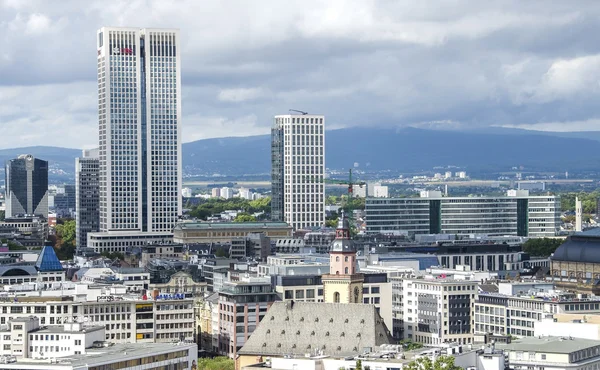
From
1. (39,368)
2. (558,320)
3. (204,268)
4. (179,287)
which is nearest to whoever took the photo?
(39,368)

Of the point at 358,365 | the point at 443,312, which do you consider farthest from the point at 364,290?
the point at 358,365

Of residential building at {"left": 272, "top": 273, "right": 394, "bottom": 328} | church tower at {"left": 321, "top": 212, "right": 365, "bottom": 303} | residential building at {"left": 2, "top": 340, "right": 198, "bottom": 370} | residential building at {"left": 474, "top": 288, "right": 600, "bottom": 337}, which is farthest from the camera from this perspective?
residential building at {"left": 272, "top": 273, "right": 394, "bottom": 328}

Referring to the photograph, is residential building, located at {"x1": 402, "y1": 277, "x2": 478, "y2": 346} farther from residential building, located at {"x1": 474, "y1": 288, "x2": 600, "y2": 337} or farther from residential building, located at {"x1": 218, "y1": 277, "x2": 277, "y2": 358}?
residential building, located at {"x1": 218, "y1": 277, "x2": 277, "y2": 358}

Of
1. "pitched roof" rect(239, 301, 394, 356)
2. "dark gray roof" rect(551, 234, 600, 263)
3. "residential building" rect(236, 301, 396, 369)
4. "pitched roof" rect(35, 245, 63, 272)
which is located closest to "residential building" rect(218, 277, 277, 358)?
"pitched roof" rect(239, 301, 394, 356)

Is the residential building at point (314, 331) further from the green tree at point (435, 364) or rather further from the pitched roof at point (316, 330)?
the green tree at point (435, 364)

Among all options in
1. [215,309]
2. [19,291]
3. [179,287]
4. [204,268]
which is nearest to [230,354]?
[215,309]

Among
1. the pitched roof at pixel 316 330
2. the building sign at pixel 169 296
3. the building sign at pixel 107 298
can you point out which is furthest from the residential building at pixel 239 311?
the pitched roof at pixel 316 330

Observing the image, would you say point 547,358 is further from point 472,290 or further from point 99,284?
point 99,284

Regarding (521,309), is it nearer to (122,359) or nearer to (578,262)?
(578,262)
